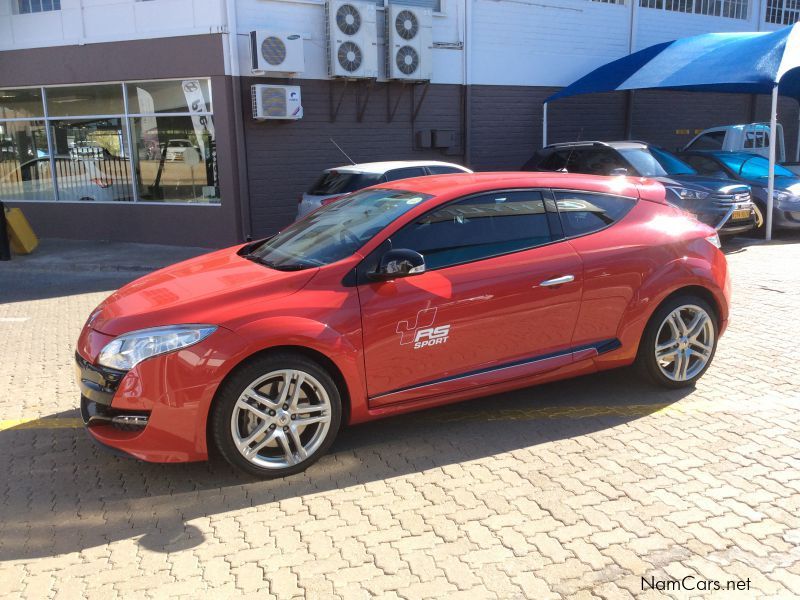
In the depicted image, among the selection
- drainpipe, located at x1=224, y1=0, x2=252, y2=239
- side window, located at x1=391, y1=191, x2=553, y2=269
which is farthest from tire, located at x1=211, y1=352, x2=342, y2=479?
drainpipe, located at x1=224, y1=0, x2=252, y2=239

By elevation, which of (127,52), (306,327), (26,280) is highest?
(127,52)

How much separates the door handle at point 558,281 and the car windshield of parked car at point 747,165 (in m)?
9.92

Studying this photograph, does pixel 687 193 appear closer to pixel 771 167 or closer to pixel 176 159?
pixel 771 167

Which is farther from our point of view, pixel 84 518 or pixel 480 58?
pixel 480 58

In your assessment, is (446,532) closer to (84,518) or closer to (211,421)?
(211,421)

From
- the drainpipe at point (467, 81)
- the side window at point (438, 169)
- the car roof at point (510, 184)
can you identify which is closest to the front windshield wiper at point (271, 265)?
the car roof at point (510, 184)

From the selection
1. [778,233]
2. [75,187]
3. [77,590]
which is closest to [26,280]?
[75,187]

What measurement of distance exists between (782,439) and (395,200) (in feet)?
9.27

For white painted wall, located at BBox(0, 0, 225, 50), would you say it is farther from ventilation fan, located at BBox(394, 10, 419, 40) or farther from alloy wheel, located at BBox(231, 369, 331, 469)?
alloy wheel, located at BBox(231, 369, 331, 469)

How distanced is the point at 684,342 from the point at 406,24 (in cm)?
1073

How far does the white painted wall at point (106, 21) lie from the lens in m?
12.4

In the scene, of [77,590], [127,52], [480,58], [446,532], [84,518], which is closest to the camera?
[77,590]

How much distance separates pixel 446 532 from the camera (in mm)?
3418

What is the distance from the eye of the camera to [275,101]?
12.5m
